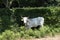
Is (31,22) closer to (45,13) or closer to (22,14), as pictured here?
(22,14)

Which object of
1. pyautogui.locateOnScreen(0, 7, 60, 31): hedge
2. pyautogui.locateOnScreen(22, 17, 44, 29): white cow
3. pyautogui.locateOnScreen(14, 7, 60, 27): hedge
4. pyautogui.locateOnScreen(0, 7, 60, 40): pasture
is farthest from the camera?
pyautogui.locateOnScreen(14, 7, 60, 27): hedge

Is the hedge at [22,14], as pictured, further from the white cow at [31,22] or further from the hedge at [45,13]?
the white cow at [31,22]

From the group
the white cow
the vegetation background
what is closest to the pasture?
the vegetation background

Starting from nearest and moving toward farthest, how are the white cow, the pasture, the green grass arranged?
the green grass, the pasture, the white cow

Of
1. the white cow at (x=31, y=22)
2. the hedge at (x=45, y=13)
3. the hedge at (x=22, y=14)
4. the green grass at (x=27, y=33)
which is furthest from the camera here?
the hedge at (x=45, y=13)

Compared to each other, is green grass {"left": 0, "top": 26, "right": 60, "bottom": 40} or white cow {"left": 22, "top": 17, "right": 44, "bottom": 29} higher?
white cow {"left": 22, "top": 17, "right": 44, "bottom": 29}

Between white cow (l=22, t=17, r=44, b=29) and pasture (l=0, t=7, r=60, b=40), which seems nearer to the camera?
pasture (l=0, t=7, r=60, b=40)

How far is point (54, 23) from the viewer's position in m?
16.1

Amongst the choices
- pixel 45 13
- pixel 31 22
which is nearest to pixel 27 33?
pixel 31 22

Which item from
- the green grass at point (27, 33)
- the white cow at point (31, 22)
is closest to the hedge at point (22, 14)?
the white cow at point (31, 22)

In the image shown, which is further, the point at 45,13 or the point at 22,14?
the point at 45,13

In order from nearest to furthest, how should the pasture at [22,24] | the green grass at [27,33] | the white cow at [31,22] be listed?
the green grass at [27,33]
the pasture at [22,24]
the white cow at [31,22]

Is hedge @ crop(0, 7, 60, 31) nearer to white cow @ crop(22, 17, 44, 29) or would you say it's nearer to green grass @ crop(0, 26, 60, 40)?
white cow @ crop(22, 17, 44, 29)

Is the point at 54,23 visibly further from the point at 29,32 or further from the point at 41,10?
the point at 29,32
